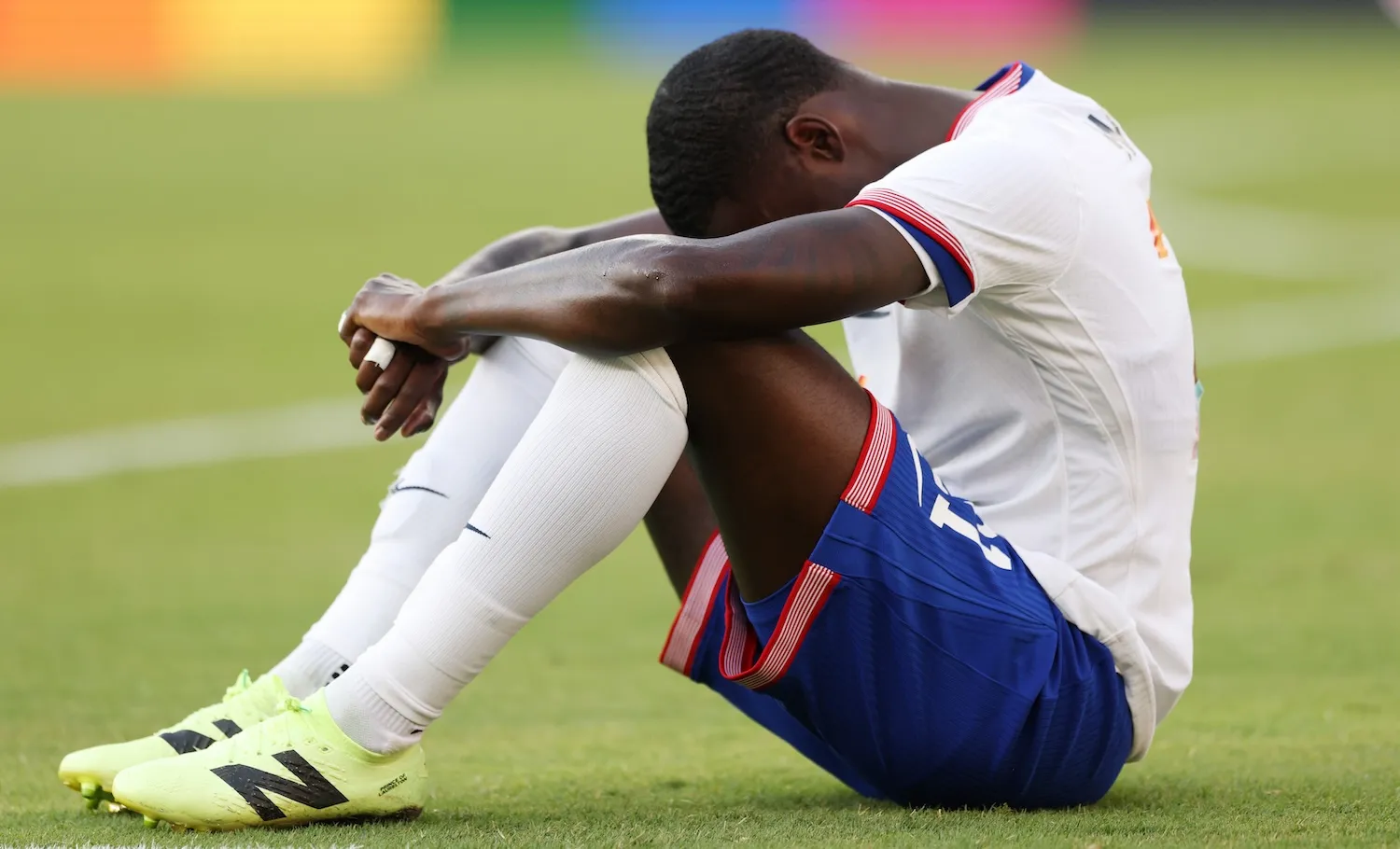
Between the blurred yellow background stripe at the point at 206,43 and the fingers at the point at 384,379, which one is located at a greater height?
the fingers at the point at 384,379

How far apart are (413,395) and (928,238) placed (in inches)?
29.4

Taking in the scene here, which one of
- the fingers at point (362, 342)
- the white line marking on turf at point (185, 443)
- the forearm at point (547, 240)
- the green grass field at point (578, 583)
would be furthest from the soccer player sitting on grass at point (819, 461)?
the white line marking on turf at point (185, 443)

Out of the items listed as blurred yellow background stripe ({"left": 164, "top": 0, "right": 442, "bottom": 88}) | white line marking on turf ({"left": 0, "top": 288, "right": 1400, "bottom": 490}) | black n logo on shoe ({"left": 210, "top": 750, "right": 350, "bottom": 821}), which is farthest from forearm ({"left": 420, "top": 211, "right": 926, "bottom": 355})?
blurred yellow background stripe ({"left": 164, "top": 0, "right": 442, "bottom": 88})

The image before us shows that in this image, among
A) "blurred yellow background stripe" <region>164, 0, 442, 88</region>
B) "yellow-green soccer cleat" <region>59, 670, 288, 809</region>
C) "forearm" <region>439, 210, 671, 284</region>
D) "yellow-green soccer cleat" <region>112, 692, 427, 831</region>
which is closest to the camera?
"yellow-green soccer cleat" <region>112, 692, 427, 831</region>

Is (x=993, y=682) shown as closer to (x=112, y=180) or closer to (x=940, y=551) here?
(x=940, y=551)

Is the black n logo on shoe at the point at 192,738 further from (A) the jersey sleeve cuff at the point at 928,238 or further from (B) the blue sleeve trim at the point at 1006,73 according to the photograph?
(B) the blue sleeve trim at the point at 1006,73

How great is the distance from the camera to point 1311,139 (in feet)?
51.3

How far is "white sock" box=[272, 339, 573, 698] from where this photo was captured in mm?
2539

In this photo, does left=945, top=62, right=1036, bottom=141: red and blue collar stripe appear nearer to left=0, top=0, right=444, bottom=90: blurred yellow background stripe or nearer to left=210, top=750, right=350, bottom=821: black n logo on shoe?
left=210, top=750, right=350, bottom=821: black n logo on shoe

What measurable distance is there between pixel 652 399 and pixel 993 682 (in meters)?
0.57

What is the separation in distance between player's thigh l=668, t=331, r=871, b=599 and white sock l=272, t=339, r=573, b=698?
397 millimetres

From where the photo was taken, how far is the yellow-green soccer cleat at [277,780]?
2.23m

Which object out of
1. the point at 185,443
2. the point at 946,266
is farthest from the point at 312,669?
the point at 185,443

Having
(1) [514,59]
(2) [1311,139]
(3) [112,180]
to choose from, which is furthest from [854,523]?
(1) [514,59]
